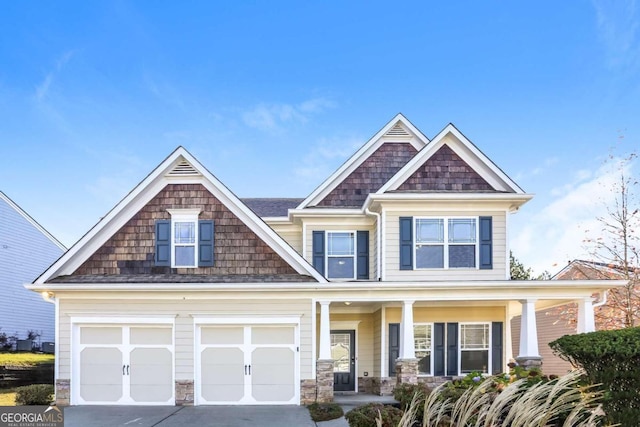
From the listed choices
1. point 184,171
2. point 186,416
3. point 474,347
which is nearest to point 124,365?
point 186,416

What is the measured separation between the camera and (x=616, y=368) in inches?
263

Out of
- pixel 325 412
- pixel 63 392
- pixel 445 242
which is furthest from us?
pixel 445 242

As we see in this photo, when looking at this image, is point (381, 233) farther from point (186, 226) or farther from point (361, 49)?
point (361, 49)

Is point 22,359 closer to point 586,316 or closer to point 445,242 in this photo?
point 445,242

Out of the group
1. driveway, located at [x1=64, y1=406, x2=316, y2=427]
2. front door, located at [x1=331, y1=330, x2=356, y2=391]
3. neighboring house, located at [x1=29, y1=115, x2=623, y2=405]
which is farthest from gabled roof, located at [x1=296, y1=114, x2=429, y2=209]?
driveway, located at [x1=64, y1=406, x2=316, y2=427]

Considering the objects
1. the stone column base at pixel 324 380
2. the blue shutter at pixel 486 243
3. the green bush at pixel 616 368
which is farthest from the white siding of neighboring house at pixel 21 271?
the green bush at pixel 616 368

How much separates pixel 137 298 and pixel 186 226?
2345 millimetres

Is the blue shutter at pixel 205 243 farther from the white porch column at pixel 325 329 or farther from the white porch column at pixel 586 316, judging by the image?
the white porch column at pixel 586 316

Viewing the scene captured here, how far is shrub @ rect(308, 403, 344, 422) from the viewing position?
1157 centimetres

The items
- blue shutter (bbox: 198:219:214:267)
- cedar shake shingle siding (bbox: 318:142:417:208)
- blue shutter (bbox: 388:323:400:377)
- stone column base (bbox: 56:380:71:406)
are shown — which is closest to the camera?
stone column base (bbox: 56:380:71:406)

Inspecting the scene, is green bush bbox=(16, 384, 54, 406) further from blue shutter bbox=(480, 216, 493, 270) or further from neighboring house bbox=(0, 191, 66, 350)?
blue shutter bbox=(480, 216, 493, 270)

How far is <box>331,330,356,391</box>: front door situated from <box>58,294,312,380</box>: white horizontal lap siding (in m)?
3.27

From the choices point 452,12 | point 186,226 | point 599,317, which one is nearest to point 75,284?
point 186,226

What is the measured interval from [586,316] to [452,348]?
4.03 metres
